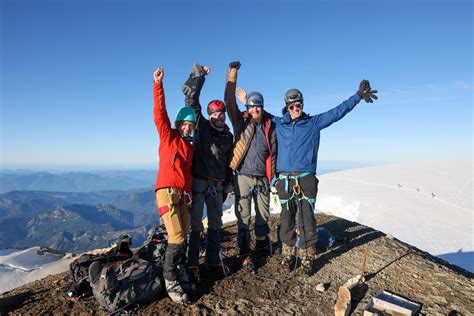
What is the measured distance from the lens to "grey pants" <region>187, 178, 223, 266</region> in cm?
608

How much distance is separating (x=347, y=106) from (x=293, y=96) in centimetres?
127

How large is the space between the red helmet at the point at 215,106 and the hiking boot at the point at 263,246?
353 cm

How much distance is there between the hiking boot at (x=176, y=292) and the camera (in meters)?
5.21

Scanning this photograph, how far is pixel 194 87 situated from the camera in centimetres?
578

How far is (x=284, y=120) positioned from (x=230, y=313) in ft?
14.0

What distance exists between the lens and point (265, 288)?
234 inches

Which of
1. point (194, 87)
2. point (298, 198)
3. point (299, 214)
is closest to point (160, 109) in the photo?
point (194, 87)

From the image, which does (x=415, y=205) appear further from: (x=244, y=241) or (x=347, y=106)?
(x=244, y=241)

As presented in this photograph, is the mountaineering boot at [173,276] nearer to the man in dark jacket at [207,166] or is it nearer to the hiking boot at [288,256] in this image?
the man in dark jacket at [207,166]

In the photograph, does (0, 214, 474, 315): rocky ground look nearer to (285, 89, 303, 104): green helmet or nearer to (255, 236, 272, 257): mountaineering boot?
(255, 236, 272, 257): mountaineering boot

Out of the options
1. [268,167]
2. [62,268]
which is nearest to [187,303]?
[268,167]

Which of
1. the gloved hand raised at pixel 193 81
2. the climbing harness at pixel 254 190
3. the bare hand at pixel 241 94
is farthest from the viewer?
the bare hand at pixel 241 94

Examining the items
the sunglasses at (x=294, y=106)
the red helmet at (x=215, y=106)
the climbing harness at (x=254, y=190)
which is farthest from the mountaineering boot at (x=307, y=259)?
the red helmet at (x=215, y=106)

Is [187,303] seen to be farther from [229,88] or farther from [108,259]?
[229,88]
